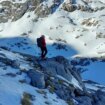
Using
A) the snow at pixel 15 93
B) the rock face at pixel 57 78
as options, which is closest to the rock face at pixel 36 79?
the rock face at pixel 57 78

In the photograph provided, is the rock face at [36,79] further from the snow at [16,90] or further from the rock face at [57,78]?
the snow at [16,90]

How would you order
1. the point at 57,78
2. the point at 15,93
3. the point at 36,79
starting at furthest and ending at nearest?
the point at 57,78 < the point at 36,79 < the point at 15,93

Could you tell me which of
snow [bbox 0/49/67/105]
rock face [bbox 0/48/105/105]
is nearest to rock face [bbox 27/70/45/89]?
rock face [bbox 0/48/105/105]

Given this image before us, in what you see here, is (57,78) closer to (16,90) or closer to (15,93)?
(16,90)

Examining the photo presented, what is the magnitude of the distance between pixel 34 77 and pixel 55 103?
156 inches

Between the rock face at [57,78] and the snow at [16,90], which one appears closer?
the snow at [16,90]

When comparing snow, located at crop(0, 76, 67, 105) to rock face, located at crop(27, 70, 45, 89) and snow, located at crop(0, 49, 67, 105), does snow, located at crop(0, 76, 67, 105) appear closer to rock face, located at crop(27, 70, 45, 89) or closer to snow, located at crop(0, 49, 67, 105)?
snow, located at crop(0, 49, 67, 105)

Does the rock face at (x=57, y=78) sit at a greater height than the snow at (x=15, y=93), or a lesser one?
lesser

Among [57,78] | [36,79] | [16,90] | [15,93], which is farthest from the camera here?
[57,78]

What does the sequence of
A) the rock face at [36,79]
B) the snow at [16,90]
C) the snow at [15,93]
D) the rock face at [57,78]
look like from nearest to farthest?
the snow at [15,93] → the snow at [16,90] → the rock face at [36,79] → the rock face at [57,78]

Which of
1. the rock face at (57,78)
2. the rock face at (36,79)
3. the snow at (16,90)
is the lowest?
the rock face at (57,78)

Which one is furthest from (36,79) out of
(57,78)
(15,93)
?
(57,78)

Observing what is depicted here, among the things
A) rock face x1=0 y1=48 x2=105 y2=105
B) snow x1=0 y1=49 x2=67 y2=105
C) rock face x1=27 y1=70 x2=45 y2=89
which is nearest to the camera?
snow x1=0 y1=49 x2=67 y2=105

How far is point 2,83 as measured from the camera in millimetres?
35812
